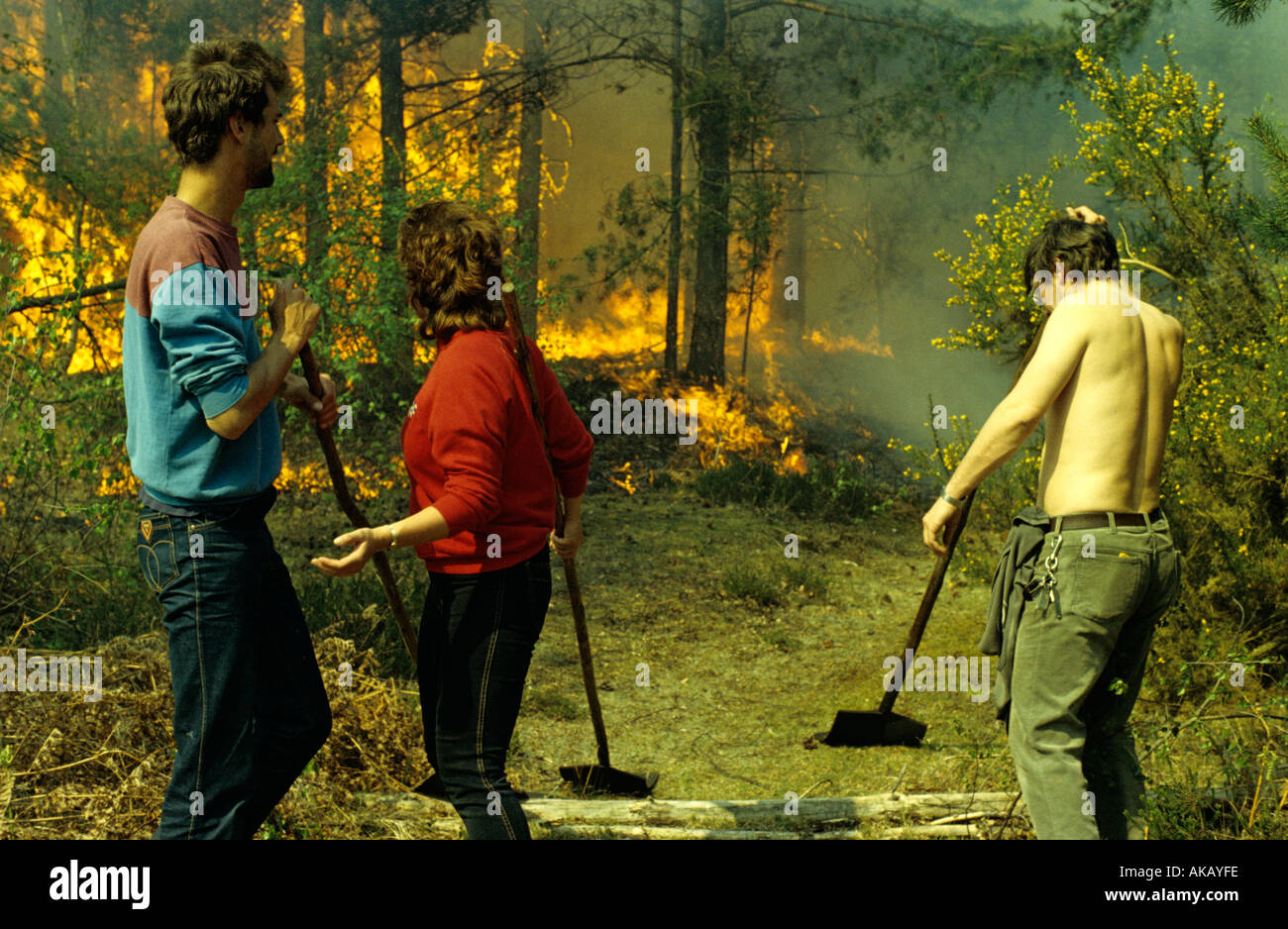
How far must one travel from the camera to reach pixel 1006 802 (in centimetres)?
416

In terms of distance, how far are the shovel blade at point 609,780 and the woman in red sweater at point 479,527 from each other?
72.3 inches

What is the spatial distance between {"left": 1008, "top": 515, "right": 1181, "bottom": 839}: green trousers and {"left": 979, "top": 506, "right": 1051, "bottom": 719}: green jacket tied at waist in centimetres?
5

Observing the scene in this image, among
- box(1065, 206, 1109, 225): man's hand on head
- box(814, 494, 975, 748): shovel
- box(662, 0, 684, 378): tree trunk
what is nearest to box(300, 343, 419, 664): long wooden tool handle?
box(1065, 206, 1109, 225): man's hand on head

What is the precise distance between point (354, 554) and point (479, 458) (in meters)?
0.40

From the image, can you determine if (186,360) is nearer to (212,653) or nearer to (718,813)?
(212,653)

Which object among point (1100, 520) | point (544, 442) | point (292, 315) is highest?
point (292, 315)

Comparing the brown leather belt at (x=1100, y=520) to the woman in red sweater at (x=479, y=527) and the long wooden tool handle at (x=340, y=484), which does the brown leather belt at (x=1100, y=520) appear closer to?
the woman in red sweater at (x=479, y=527)

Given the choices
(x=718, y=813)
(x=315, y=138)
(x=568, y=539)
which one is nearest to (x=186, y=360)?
(x=568, y=539)

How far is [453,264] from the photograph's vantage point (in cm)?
294

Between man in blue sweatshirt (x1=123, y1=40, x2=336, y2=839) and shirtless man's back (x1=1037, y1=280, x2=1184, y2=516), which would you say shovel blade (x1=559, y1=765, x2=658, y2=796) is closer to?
man in blue sweatshirt (x1=123, y1=40, x2=336, y2=839)

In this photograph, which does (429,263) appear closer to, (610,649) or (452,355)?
(452,355)

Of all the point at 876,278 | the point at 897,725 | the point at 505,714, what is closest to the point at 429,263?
the point at 505,714

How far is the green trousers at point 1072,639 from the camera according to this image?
310 cm

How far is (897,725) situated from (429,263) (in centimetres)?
363
